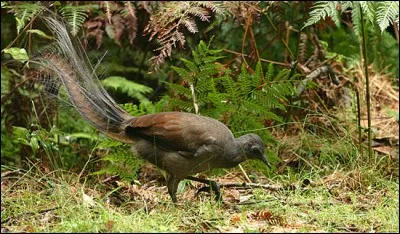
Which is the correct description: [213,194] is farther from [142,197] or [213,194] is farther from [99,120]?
[99,120]

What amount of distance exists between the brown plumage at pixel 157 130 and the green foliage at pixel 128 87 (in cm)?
180

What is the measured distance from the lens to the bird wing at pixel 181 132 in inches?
210

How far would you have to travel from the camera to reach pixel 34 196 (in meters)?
5.15

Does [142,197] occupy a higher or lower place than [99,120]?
lower

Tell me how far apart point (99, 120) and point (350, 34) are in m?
4.34

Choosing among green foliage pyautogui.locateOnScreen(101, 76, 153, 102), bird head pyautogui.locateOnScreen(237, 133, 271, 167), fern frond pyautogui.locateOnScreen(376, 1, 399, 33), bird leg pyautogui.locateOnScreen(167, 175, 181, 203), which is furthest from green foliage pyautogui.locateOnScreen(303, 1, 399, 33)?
green foliage pyautogui.locateOnScreen(101, 76, 153, 102)

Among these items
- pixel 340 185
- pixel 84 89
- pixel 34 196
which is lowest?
pixel 340 185

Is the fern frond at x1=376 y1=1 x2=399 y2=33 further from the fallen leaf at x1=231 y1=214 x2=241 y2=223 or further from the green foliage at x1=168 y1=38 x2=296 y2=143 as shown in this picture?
the fallen leaf at x1=231 y1=214 x2=241 y2=223

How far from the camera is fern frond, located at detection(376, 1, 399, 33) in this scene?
5.79 meters

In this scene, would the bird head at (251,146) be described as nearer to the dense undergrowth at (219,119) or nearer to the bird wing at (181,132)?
the bird wing at (181,132)

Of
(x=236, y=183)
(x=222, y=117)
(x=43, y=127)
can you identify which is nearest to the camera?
(x=236, y=183)

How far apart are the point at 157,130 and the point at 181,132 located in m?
0.18

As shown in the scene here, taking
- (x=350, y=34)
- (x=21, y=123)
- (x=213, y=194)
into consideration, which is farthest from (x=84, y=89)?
(x=350, y=34)

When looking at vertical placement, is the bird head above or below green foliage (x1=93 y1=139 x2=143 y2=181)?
above
